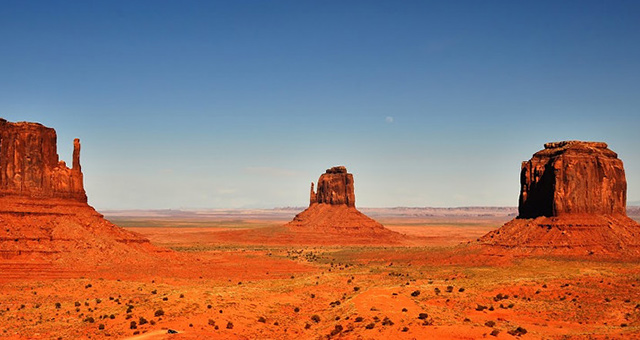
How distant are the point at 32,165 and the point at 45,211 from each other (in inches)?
200

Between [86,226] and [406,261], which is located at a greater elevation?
[86,226]

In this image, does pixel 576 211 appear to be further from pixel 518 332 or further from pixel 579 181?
pixel 518 332

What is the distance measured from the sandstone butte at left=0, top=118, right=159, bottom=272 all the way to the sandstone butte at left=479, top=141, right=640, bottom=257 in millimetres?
46106

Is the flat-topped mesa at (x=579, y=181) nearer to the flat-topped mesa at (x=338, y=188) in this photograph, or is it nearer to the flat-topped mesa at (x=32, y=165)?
the flat-topped mesa at (x=32, y=165)

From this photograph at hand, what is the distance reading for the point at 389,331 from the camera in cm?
2950

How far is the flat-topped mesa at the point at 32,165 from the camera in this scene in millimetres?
59281

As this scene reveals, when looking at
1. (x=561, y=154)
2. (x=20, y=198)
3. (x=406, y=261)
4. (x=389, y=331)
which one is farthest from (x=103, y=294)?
(x=561, y=154)

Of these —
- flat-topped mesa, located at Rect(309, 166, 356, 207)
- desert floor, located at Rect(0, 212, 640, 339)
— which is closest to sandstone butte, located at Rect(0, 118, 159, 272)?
desert floor, located at Rect(0, 212, 640, 339)

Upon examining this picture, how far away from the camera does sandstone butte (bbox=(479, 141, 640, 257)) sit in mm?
67000

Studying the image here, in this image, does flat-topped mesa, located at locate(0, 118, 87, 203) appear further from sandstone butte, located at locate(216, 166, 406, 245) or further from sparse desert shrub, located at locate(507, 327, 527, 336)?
sandstone butte, located at locate(216, 166, 406, 245)

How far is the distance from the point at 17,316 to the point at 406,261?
51.0 meters

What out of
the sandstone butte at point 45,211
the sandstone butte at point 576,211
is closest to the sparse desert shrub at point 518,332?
the sandstone butte at point 576,211

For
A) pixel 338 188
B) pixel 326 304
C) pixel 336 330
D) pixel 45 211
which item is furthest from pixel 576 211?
pixel 338 188

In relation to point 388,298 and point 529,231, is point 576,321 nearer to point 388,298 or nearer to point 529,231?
point 388,298
